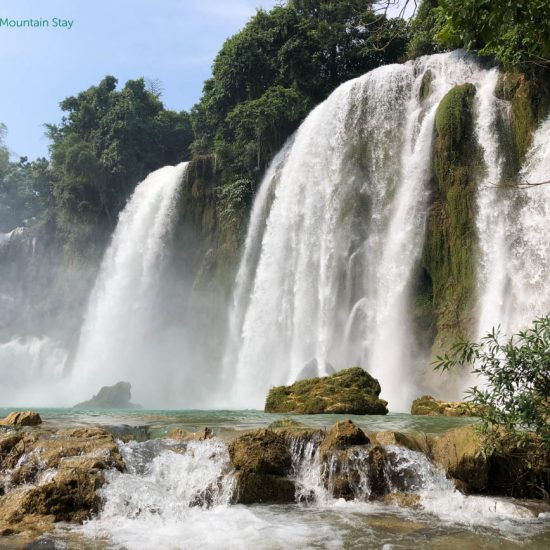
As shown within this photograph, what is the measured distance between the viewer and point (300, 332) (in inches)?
953

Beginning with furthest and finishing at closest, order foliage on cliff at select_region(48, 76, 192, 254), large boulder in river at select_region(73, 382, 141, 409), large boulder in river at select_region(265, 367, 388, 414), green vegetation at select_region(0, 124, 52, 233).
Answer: green vegetation at select_region(0, 124, 52, 233) < foliage on cliff at select_region(48, 76, 192, 254) < large boulder in river at select_region(73, 382, 141, 409) < large boulder in river at select_region(265, 367, 388, 414)

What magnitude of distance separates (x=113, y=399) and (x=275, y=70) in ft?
67.8

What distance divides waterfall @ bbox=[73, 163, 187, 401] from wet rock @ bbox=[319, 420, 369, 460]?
23608 mm

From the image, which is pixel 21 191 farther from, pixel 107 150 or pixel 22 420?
pixel 22 420

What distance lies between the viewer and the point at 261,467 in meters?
8.79

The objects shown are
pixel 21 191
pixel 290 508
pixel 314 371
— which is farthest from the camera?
pixel 21 191

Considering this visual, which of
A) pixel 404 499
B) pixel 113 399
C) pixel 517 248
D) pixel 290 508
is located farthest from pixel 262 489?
pixel 113 399

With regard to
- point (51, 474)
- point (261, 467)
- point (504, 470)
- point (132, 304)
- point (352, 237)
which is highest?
point (352, 237)

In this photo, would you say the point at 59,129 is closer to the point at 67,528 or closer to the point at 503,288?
the point at 503,288

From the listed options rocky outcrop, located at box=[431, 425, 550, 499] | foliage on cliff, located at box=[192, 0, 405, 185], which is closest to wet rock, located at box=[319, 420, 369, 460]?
rocky outcrop, located at box=[431, 425, 550, 499]

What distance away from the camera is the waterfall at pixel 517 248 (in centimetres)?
1838

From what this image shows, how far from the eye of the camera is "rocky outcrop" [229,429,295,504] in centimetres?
856

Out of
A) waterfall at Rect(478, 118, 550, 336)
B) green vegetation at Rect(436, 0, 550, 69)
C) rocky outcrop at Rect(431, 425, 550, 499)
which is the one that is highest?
waterfall at Rect(478, 118, 550, 336)

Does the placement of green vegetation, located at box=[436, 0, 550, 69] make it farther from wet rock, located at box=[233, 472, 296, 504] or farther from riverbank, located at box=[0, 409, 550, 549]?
wet rock, located at box=[233, 472, 296, 504]
